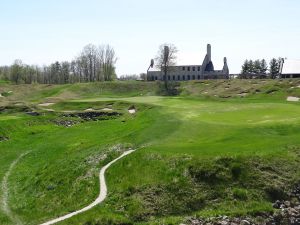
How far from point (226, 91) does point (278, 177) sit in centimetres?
7542

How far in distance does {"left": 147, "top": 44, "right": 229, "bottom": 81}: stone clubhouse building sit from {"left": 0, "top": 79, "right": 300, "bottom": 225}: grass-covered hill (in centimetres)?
9855

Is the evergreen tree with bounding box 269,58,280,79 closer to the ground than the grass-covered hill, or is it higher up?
higher up

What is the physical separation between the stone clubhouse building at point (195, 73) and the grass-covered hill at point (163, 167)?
323 ft

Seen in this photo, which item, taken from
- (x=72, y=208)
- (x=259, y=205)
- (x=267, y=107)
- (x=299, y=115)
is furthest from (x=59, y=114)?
(x=259, y=205)

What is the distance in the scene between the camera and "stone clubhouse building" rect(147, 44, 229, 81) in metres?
167

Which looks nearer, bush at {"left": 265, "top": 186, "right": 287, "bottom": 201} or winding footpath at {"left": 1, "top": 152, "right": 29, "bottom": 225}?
bush at {"left": 265, "top": 186, "right": 287, "bottom": 201}

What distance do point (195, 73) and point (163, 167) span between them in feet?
435

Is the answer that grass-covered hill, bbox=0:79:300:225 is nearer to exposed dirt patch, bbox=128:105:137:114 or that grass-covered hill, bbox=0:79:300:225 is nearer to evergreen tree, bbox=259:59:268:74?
exposed dirt patch, bbox=128:105:137:114

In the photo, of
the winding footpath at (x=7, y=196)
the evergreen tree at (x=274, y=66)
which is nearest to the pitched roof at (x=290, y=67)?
the evergreen tree at (x=274, y=66)

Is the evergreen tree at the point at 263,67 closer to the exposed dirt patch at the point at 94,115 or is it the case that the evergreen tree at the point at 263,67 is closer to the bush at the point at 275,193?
the exposed dirt patch at the point at 94,115

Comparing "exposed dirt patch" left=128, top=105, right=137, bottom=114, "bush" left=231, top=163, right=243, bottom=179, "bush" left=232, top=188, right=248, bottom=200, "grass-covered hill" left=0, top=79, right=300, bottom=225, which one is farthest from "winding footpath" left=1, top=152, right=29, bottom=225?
"exposed dirt patch" left=128, top=105, right=137, bottom=114

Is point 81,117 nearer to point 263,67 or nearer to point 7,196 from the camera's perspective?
point 7,196

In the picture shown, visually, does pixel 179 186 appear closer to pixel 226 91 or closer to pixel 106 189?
pixel 106 189

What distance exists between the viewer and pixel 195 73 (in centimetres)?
16712
